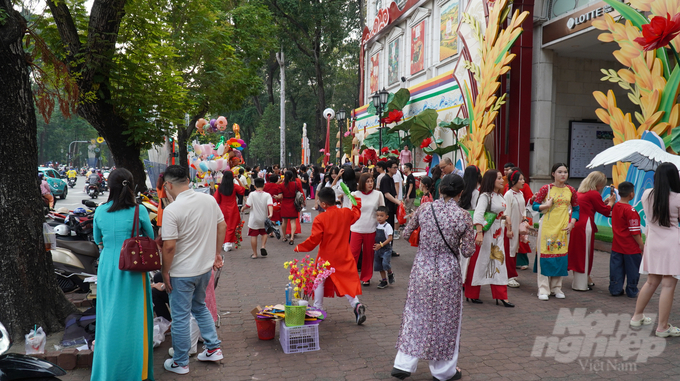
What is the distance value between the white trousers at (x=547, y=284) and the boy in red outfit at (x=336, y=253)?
2.76m

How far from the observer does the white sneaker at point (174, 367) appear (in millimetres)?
4344

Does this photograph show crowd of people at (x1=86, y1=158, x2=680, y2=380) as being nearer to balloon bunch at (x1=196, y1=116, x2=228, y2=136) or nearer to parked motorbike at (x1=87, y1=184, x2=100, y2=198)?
balloon bunch at (x1=196, y1=116, x2=228, y2=136)

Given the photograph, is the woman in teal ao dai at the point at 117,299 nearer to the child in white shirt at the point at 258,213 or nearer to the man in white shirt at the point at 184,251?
the man in white shirt at the point at 184,251

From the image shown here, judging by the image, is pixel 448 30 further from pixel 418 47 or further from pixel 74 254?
pixel 74 254

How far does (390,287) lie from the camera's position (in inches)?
294

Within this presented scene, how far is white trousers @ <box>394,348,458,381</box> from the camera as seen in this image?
407 cm

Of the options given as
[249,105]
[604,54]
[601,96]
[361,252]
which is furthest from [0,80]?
[249,105]

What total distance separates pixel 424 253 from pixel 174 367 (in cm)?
239

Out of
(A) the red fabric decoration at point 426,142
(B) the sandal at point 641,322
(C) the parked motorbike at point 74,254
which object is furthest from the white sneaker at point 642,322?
(A) the red fabric decoration at point 426,142

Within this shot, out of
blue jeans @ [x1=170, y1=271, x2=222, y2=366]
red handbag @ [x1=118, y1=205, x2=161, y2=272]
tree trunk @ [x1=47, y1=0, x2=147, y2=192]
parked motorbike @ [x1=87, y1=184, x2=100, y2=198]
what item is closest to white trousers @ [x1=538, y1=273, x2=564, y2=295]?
blue jeans @ [x1=170, y1=271, x2=222, y2=366]

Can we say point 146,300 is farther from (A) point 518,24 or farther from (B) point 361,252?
(A) point 518,24

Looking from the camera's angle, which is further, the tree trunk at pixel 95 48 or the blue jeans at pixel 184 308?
Result: the tree trunk at pixel 95 48

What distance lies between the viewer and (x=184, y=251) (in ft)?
13.8

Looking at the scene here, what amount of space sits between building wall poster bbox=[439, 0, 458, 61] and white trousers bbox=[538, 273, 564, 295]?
1119cm
